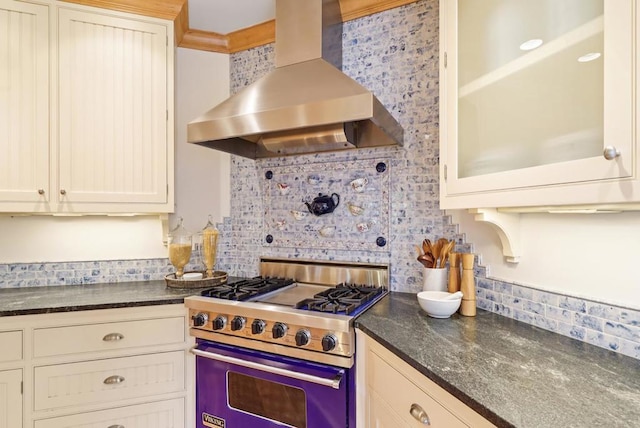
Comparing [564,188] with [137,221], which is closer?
[564,188]

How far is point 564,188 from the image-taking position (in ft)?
2.65

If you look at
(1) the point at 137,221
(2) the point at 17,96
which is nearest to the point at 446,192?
(1) the point at 137,221

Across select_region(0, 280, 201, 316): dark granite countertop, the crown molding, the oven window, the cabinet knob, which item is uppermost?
the crown molding

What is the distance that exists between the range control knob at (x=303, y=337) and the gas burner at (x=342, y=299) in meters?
0.10

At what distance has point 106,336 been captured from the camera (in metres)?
1.54

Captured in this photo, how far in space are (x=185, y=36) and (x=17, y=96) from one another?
40.1 inches

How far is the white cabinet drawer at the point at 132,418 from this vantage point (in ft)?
4.92

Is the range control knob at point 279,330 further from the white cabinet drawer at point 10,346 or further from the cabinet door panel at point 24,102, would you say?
the cabinet door panel at point 24,102

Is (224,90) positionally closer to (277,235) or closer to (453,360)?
(277,235)

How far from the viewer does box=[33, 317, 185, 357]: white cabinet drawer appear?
1466mm

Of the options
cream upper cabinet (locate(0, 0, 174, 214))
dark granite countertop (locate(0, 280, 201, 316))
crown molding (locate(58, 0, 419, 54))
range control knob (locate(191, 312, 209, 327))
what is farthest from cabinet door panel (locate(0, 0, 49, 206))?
range control knob (locate(191, 312, 209, 327))

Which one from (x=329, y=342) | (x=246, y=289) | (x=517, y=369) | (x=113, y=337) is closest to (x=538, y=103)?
(x=517, y=369)

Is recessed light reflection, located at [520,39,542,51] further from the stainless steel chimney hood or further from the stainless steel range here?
the stainless steel range

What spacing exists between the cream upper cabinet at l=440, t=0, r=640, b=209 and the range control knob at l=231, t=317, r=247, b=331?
1.02 metres
